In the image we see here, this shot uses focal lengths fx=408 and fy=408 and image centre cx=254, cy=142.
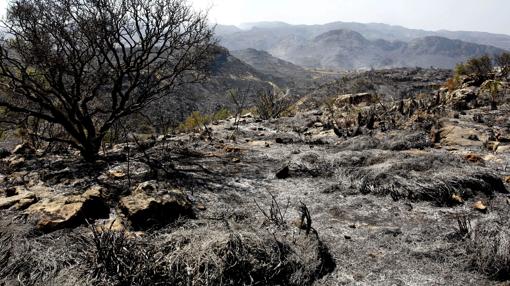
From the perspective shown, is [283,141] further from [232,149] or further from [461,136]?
[461,136]

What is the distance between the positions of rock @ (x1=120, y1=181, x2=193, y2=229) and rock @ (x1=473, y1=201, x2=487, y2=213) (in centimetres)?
403

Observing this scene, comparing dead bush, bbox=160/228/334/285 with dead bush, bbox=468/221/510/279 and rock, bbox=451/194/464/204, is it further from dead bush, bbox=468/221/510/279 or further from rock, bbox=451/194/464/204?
rock, bbox=451/194/464/204

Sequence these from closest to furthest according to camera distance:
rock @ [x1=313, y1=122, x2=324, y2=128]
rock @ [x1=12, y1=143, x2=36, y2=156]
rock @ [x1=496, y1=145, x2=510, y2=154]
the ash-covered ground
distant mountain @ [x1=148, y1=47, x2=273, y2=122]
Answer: the ash-covered ground
rock @ [x1=496, y1=145, x2=510, y2=154]
rock @ [x1=12, y1=143, x2=36, y2=156]
rock @ [x1=313, y1=122, x2=324, y2=128]
distant mountain @ [x1=148, y1=47, x2=273, y2=122]

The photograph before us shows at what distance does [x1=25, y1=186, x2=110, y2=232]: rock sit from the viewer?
16.6 feet

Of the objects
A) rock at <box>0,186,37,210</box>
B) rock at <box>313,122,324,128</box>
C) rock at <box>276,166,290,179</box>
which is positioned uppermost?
rock at <box>0,186,37,210</box>

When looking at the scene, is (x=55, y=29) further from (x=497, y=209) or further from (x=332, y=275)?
(x=497, y=209)

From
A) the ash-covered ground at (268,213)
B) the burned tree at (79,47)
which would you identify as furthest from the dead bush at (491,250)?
the burned tree at (79,47)

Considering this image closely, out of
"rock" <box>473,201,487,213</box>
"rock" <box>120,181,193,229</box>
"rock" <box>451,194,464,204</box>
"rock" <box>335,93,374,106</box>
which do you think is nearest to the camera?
"rock" <box>120,181,193,229</box>

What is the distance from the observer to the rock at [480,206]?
18.8ft

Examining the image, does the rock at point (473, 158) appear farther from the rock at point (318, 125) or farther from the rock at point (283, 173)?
the rock at point (318, 125)

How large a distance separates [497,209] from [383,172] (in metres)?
1.80

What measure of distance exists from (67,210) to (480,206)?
5642mm

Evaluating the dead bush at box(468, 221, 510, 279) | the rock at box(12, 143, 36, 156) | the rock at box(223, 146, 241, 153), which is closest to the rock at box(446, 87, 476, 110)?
the rock at box(223, 146, 241, 153)

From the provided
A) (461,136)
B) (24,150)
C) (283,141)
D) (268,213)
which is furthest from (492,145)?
(24,150)
